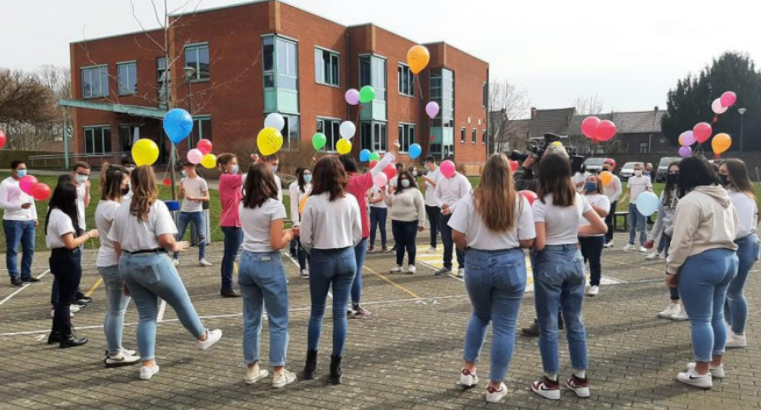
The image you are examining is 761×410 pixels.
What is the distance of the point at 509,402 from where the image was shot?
397 centimetres

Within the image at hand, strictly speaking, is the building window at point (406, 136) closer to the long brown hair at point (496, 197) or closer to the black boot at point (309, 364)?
the black boot at point (309, 364)

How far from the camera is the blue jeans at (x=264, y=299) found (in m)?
4.21

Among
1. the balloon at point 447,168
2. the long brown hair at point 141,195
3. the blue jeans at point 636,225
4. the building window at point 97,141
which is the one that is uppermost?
the building window at point 97,141

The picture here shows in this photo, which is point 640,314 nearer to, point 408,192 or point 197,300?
point 408,192

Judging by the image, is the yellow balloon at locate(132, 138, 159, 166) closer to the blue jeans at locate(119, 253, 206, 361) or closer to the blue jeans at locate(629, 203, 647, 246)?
the blue jeans at locate(119, 253, 206, 361)

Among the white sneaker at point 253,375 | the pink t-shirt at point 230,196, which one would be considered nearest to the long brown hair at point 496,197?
the white sneaker at point 253,375

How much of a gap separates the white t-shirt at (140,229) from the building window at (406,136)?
29.0 m

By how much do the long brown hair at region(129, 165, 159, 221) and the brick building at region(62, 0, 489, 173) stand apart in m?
16.7

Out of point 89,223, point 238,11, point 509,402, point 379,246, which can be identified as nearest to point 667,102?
point 238,11

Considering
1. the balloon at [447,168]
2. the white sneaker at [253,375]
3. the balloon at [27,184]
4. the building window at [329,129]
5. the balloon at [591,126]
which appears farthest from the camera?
the building window at [329,129]

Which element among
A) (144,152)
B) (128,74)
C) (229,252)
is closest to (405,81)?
(128,74)

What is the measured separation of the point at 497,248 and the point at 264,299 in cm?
188

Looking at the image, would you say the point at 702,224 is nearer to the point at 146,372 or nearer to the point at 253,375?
the point at 253,375

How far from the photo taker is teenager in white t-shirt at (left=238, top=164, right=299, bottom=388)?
13.8ft
